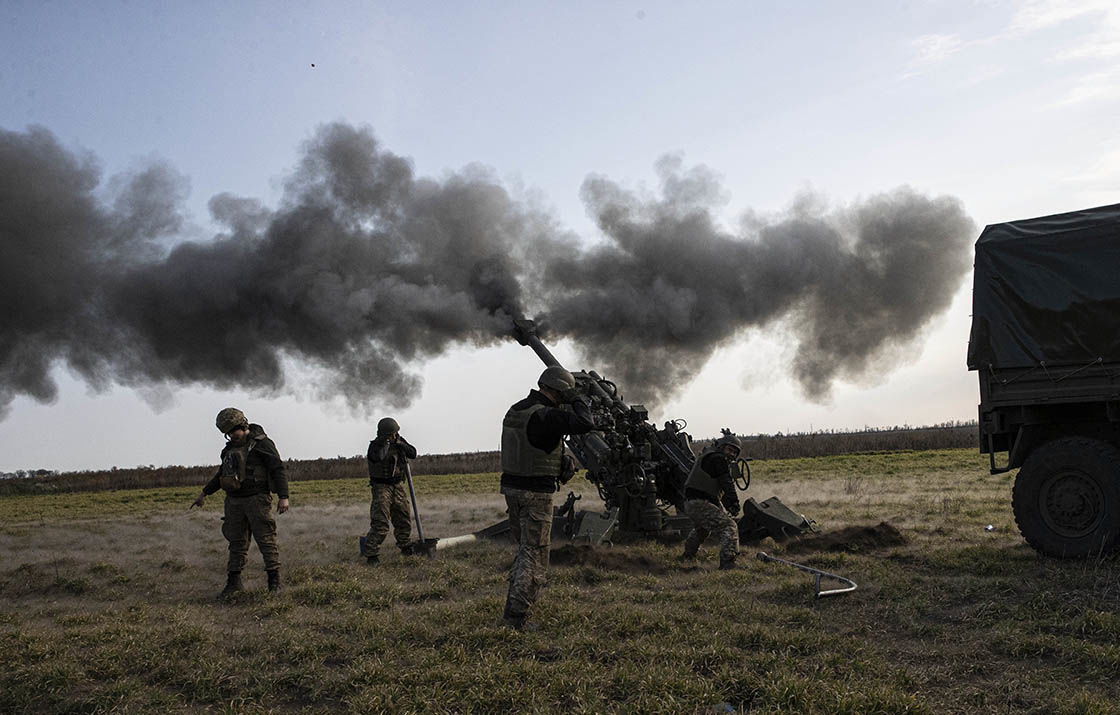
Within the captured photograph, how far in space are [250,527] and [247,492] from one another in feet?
1.30

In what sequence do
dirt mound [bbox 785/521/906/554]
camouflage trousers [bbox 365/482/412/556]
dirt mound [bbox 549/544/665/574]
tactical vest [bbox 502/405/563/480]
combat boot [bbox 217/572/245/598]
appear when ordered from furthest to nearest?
camouflage trousers [bbox 365/482/412/556] < dirt mound [bbox 785/521/906/554] < dirt mound [bbox 549/544/665/574] < combat boot [bbox 217/572/245/598] < tactical vest [bbox 502/405/563/480]

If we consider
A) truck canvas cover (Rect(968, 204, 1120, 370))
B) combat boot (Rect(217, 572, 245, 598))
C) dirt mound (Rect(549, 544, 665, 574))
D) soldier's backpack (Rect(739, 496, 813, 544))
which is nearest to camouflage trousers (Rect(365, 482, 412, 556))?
combat boot (Rect(217, 572, 245, 598))

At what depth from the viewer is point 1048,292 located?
8.98 m

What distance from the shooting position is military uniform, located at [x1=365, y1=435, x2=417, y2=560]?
A: 10516 millimetres

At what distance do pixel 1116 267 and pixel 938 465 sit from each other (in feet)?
64.1

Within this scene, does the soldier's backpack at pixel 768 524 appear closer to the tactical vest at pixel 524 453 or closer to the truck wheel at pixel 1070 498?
the truck wheel at pixel 1070 498

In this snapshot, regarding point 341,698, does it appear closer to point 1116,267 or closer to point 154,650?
point 154,650

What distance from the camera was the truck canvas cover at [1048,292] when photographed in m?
8.62

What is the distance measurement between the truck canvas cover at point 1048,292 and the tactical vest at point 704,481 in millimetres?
3236

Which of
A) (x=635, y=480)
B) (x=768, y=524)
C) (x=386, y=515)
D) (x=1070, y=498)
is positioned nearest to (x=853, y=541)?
(x=768, y=524)

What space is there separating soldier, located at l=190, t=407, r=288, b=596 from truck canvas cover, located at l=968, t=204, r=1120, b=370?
7.99 m

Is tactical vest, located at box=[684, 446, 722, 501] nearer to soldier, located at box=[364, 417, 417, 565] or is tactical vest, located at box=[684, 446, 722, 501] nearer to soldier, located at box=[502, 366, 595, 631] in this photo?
soldier, located at box=[502, 366, 595, 631]

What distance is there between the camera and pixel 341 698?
5.05 m

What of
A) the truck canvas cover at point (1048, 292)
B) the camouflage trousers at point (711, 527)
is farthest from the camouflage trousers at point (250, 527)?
the truck canvas cover at point (1048, 292)
